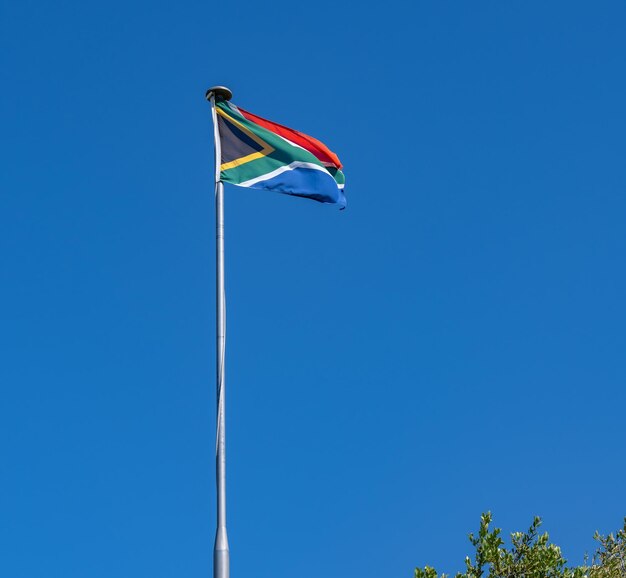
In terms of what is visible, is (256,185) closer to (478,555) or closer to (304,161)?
(304,161)

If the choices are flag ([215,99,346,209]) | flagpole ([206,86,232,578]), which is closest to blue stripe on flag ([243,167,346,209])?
flag ([215,99,346,209])

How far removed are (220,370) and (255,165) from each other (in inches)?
158

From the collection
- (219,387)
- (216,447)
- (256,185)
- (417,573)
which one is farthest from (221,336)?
(417,573)

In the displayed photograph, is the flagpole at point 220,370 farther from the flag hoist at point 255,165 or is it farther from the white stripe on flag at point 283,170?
the white stripe on flag at point 283,170

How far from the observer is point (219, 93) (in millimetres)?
15234

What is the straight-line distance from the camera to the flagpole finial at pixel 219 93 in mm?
15180

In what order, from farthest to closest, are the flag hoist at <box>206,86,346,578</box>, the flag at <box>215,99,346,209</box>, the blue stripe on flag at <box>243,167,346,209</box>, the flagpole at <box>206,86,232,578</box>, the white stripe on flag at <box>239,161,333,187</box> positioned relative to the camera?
the blue stripe on flag at <box>243,167,346,209</box> < the white stripe on flag at <box>239,161,333,187</box> < the flag at <box>215,99,346,209</box> < the flag hoist at <box>206,86,346,578</box> < the flagpole at <box>206,86,232,578</box>

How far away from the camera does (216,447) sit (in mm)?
12555

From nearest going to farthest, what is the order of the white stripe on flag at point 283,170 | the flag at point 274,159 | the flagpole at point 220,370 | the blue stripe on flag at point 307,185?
the flagpole at point 220,370 < the flag at point 274,159 < the white stripe on flag at point 283,170 < the blue stripe on flag at point 307,185

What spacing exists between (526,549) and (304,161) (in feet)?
37.0

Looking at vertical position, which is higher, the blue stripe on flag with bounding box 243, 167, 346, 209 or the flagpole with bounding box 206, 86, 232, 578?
the blue stripe on flag with bounding box 243, 167, 346, 209

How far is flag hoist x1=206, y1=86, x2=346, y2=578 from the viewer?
1352 cm

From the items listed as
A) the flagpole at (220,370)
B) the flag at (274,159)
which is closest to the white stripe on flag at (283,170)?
the flag at (274,159)

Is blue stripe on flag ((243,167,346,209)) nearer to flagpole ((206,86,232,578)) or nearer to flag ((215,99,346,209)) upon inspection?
flag ((215,99,346,209))
